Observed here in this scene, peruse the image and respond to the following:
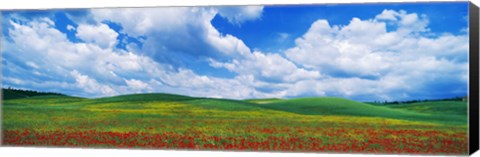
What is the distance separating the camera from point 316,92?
1927cm

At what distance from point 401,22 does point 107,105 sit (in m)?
6.96

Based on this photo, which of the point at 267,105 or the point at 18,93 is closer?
the point at 267,105

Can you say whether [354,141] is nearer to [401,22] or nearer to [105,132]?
[401,22]

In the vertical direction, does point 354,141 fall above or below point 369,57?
below

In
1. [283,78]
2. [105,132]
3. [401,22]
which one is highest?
[401,22]

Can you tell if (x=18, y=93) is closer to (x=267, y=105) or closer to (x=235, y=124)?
(x=235, y=124)

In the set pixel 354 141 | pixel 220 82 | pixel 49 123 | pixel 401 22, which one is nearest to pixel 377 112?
pixel 354 141

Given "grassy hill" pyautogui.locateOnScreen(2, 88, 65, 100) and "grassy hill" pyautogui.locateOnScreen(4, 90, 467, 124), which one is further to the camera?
"grassy hill" pyautogui.locateOnScreen(2, 88, 65, 100)

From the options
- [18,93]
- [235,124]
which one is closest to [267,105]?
[235,124]

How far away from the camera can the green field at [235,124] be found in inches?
736

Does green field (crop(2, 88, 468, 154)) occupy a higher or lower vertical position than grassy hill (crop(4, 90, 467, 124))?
lower

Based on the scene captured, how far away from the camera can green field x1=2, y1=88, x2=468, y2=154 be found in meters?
18.7

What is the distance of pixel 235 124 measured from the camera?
780 inches

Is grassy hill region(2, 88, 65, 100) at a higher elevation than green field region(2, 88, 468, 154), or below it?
higher
